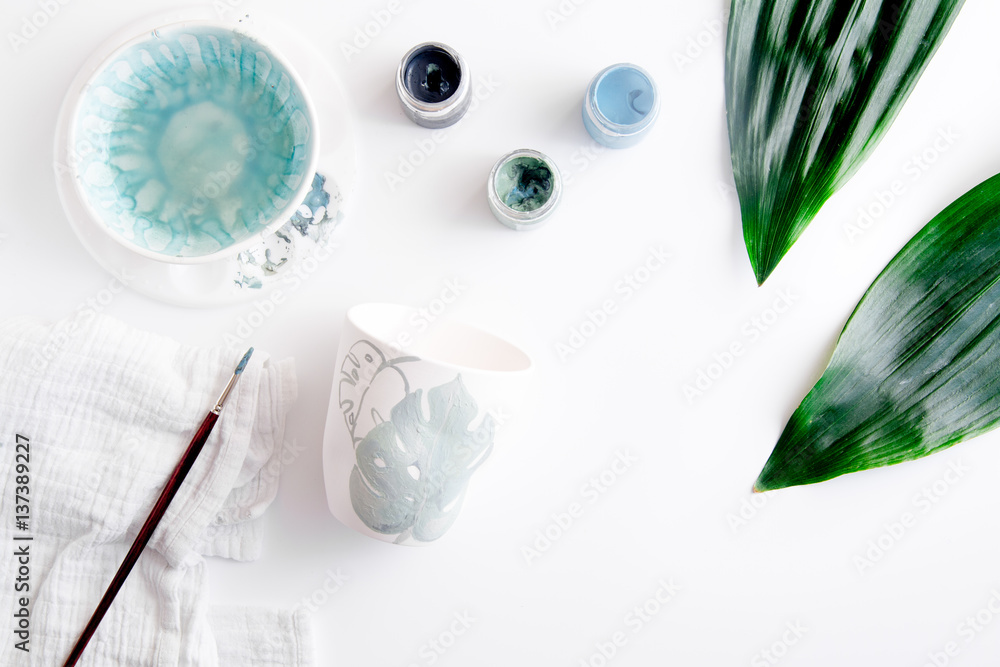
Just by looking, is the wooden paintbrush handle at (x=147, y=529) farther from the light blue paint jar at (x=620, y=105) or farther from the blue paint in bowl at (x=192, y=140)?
the light blue paint jar at (x=620, y=105)

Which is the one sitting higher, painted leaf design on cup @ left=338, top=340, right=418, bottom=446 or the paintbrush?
painted leaf design on cup @ left=338, top=340, right=418, bottom=446

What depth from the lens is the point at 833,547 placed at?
2.39 feet

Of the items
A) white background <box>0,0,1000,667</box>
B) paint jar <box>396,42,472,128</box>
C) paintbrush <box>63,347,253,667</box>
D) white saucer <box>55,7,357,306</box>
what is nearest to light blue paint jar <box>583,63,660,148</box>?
white background <box>0,0,1000,667</box>

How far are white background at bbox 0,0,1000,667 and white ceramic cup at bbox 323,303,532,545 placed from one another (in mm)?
125

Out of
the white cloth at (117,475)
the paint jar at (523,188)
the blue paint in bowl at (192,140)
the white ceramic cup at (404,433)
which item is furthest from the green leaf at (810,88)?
the white cloth at (117,475)

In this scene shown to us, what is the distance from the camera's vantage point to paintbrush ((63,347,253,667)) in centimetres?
61

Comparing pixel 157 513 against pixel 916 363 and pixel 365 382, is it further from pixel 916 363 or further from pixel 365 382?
pixel 916 363

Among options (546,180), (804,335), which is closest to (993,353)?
(804,335)

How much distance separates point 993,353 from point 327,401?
0.75m

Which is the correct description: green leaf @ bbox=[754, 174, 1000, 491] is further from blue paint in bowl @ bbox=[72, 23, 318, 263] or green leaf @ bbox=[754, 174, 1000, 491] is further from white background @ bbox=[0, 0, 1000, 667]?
blue paint in bowl @ bbox=[72, 23, 318, 263]

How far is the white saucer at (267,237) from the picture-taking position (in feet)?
2.19

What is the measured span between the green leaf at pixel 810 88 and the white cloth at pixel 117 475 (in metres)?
0.58

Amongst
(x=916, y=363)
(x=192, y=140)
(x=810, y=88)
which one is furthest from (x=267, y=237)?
(x=916, y=363)

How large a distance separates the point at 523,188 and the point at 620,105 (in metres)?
0.14
